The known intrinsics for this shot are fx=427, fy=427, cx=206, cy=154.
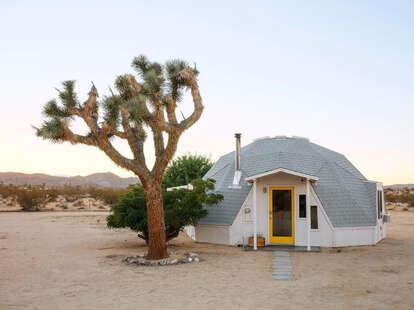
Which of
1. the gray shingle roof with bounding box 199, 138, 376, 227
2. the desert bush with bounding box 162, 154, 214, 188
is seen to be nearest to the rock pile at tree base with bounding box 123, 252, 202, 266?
the gray shingle roof with bounding box 199, 138, 376, 227

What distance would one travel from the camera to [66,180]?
404 ft

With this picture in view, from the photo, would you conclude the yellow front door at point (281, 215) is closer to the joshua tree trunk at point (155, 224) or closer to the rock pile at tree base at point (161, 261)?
the rock pile at tree base at point (161, 261)

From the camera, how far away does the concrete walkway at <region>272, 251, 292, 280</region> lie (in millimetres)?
11219

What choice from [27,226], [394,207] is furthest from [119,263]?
[394,207]

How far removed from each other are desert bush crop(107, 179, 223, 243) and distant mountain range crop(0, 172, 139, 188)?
98234 mm

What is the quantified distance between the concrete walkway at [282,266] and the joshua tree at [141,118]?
361 centimetres

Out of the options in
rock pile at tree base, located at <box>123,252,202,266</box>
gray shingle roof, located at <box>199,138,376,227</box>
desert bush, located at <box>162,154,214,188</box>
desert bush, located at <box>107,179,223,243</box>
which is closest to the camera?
rock pile at tree base, located at <box>123,252,202,266</box>

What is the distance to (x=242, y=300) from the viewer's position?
28.9 ft

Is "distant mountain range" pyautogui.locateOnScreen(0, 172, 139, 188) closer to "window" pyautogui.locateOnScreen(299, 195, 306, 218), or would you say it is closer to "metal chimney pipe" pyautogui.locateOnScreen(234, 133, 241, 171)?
"metal chimney pipe" pyautogui.locateOnScreen(234, 133, 241, 171)

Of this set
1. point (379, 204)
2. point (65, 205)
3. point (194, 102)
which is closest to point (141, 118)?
point (194, 102)

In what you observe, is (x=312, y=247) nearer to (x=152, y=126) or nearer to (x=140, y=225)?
(x=140, y=225)

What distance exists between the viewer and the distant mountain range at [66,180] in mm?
114250

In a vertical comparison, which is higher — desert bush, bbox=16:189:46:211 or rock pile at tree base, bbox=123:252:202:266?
desert bush, bbox=16:189:46:211

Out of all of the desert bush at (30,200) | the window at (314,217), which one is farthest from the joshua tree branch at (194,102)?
the desert bush at (30,200)
